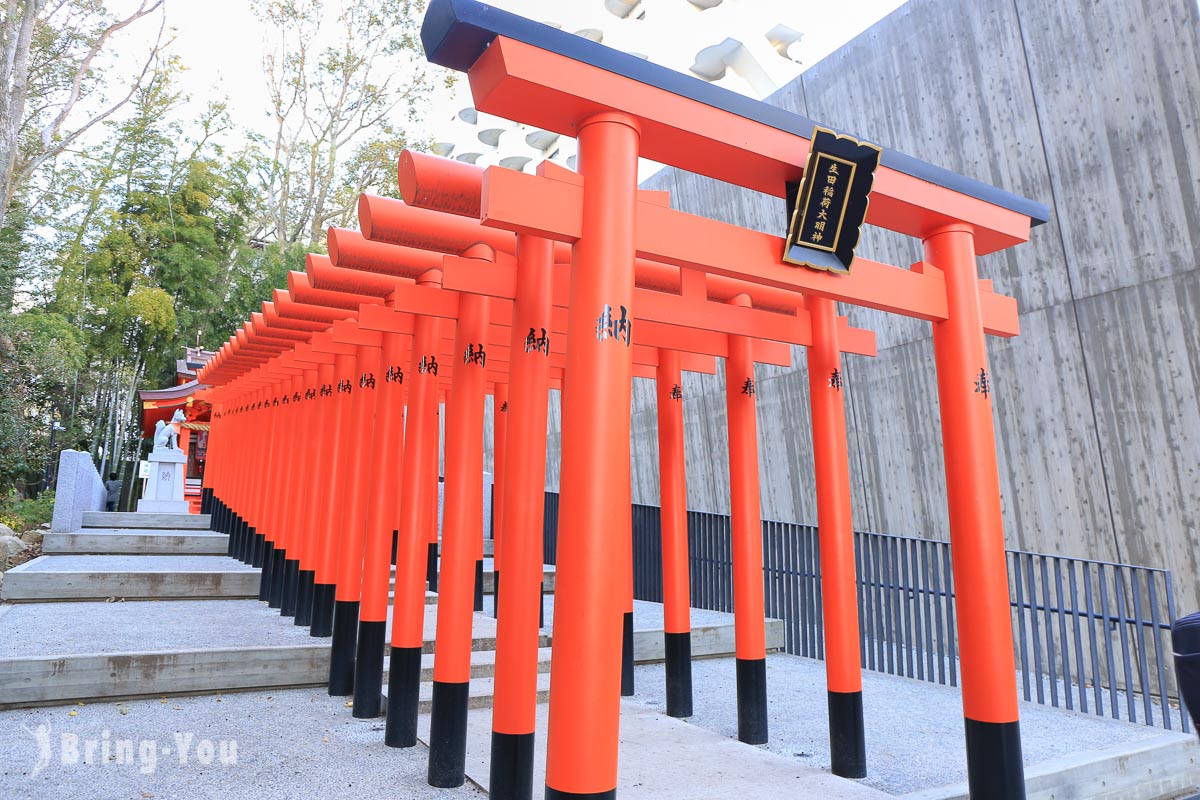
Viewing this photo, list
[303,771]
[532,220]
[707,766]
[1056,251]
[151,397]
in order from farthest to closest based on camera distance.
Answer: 1. [151,397]
2. [1056,251]
3. [707,766]
4. [303,771]
5. [532,220]

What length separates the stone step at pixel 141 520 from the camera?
34.7ft

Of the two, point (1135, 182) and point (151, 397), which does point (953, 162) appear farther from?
point (151, 397)

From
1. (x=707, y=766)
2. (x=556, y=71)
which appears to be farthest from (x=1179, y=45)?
(x=707, y=766)

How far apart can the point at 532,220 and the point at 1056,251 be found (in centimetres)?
583

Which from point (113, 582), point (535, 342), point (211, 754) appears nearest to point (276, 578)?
point (113, 582)

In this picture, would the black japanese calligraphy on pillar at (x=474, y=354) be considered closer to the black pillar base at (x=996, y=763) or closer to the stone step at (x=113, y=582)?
the black pillar base at (x=996, y=763)

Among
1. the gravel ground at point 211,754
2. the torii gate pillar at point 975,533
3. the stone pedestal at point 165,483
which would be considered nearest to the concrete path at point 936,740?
the torii gate pillar at point 975,533

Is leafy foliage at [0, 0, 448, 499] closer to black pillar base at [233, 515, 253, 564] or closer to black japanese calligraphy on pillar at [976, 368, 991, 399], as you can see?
black pillar base at [233, 515, 253, 564]

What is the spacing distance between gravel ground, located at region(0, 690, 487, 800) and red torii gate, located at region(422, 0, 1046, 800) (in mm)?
1799

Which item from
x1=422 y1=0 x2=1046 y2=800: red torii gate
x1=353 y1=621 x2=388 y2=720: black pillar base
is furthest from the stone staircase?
x1=422 y1=0 x2=1046 y2=800: red torii gate

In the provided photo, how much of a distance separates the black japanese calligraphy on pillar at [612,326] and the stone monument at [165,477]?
13.8 metres

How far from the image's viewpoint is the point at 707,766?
3.99 m

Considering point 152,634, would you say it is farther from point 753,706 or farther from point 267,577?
point 753,706

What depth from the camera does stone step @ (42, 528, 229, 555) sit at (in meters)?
8.87
